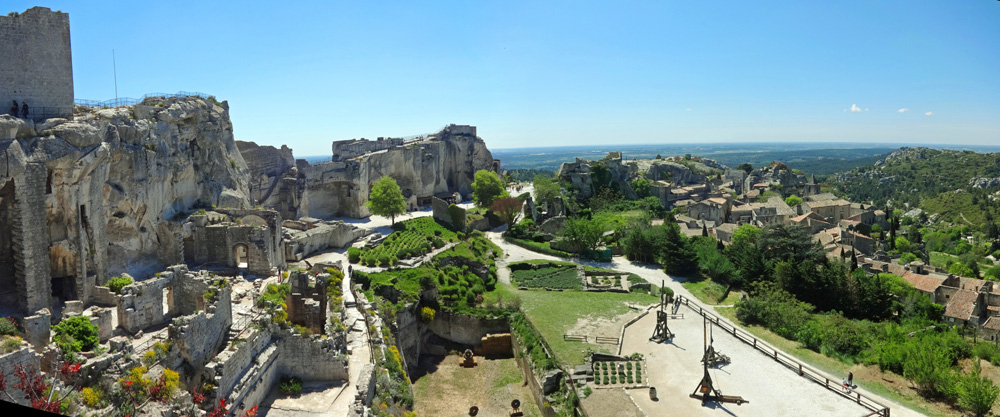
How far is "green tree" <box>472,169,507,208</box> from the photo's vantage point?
55.6 m

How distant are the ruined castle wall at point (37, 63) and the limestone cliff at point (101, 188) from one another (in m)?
1.03

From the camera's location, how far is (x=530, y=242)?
46.2 m

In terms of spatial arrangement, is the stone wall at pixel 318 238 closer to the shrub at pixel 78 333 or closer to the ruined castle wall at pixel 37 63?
the ruined castle wall at pixel 37 63

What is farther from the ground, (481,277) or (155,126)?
(155,126)

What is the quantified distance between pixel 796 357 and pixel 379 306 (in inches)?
686

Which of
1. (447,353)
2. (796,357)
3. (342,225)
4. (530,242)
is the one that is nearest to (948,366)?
(796,357)

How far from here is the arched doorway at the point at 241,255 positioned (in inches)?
1080

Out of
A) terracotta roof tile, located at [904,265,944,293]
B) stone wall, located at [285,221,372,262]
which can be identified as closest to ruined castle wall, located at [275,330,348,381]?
stone wall, located at [285,221,372,262]

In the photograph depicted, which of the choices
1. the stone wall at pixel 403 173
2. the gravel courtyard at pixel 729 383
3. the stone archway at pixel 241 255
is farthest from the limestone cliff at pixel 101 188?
the gravel courtyard at pixel 729 383

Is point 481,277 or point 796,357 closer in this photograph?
point 796,357

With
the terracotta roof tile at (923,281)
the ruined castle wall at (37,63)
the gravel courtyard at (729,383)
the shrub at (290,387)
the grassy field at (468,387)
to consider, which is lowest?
the grassy field at (468,387)

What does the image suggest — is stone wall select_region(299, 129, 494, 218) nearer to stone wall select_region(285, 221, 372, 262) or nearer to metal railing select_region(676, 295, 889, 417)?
stone wall select_region(285, 221, 372, 262)

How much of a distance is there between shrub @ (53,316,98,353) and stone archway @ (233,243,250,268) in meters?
11.9

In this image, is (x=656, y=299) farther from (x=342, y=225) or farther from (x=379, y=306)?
(x=342, y=225)
